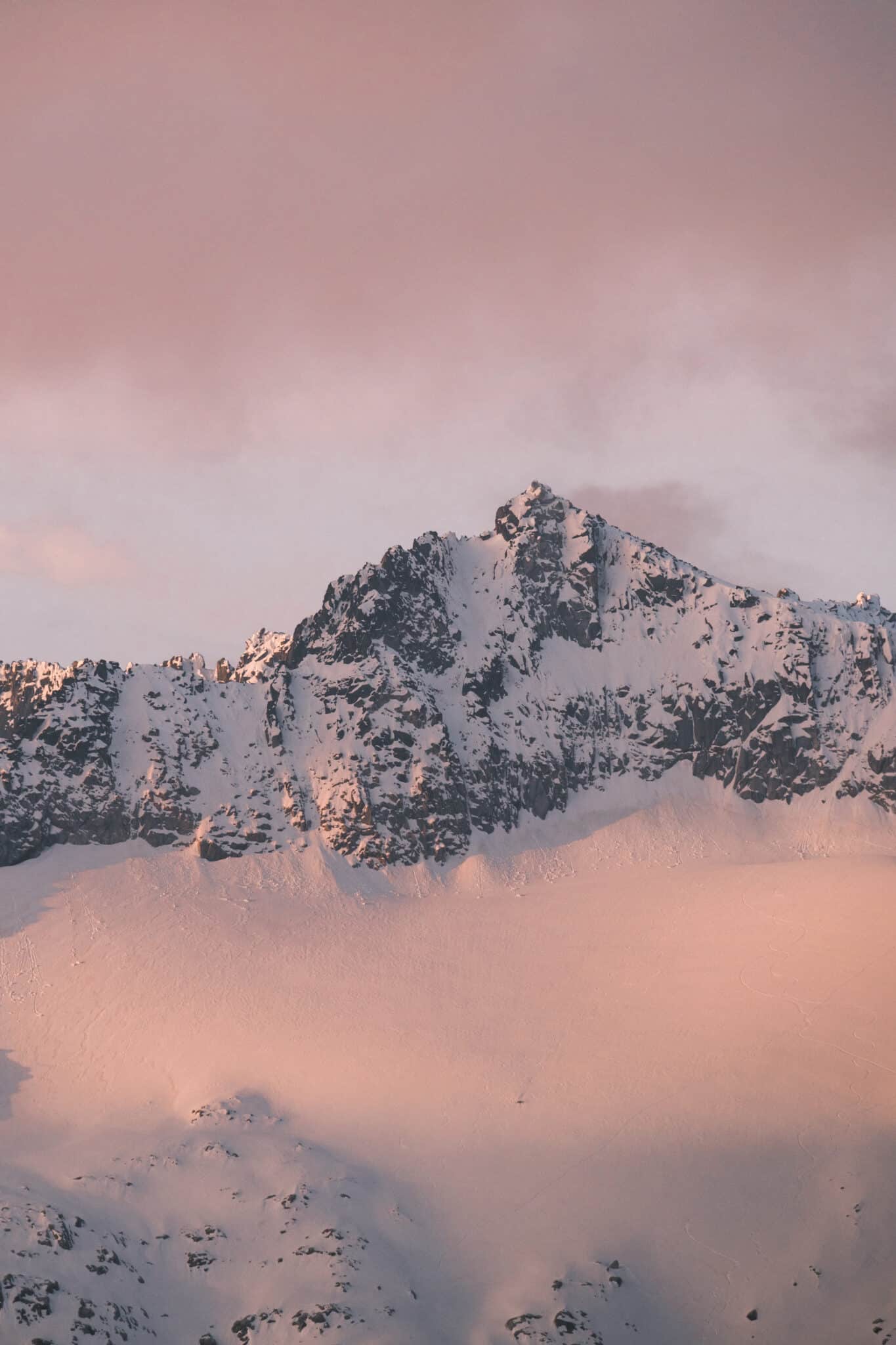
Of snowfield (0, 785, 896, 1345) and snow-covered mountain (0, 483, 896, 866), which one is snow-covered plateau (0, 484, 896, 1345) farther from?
snow-covered mountain (0, 483, 896, 866)

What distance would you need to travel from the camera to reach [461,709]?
16388cm

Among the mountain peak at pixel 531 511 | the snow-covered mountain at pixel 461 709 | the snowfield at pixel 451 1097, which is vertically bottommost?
the snowfield at pixel 451 1097

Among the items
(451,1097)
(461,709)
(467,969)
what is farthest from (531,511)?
(451,1097)

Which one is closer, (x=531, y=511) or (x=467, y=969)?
(x=467, y=969)

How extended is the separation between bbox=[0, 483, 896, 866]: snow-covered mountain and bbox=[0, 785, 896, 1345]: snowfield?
8.40 m

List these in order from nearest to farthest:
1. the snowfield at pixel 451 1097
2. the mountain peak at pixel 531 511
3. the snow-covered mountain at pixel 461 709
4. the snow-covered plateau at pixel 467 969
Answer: the snowfield at pixel 451 1097 < the snow-covered plateau at pixel 467 969 < the snow-covered mountain at pixel 461 709 < the mountain peak at pixel 531 511

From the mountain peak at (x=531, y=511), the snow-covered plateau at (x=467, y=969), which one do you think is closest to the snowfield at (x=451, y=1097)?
the snow-covered plateau at (x=467, y=969)

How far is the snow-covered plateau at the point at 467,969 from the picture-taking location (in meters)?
74.1

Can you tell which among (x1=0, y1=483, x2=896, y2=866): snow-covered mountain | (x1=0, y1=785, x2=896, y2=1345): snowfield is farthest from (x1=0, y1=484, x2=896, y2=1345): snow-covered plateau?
(x1=0, y1=483, x2=896, y2=866): snow-covered mountain

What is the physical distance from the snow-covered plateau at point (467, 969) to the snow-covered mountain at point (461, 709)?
636mm

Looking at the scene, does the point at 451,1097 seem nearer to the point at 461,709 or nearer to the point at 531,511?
the point at 461,709

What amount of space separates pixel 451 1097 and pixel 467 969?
1041 inches

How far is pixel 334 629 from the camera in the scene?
170 metres

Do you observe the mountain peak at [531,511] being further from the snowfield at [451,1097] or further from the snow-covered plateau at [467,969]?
the snowfield at [451,1097]
